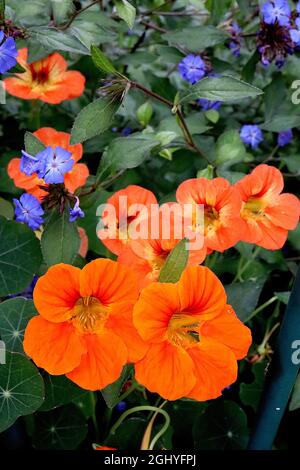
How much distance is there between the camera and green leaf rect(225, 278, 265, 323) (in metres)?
0.84

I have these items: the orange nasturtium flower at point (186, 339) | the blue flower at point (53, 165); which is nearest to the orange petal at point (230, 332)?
the orange nasturtium flower at point (186, 339)

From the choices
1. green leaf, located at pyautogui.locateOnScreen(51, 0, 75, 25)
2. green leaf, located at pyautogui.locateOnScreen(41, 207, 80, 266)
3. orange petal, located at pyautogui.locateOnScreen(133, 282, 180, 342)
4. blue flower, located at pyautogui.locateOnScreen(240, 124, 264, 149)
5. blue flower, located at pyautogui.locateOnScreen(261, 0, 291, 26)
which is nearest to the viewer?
orange petal, located at pyautogui.locateOnScreen(133, 282, 180, 342)

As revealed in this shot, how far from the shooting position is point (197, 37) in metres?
1.01

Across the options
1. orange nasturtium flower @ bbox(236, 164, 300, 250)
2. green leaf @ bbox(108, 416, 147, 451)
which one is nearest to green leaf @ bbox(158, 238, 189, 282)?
orange nasturtium flower @ bbox(236, 164, 300, 250)

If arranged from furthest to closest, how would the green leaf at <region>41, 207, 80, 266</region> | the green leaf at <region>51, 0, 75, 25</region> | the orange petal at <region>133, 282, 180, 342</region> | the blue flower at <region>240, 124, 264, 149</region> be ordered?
1. the blue flower at <region>240, 124, 264, 149</region>
2. the green leaf at <region>51, 0, 75, 25</region>
3. the green leaf at <region>41, 207, 80, 266</region>
4. the orange petal at <region>133, 282, 180, 342</region>

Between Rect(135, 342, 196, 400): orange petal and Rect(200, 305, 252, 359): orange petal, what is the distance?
1.6 inches

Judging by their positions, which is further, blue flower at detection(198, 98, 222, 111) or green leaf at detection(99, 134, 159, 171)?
blue flower at detection(198, 98, 222, 111)

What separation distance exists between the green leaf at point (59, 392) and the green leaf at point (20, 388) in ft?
0.23

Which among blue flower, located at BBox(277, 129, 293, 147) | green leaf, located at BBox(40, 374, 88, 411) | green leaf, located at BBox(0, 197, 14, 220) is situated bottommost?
green leaf, located at BBox(40, 374, 88, 411)

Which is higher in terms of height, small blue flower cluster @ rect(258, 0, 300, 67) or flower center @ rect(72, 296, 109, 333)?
small blue flower cluster @ rect(258, 0, 300, 67)

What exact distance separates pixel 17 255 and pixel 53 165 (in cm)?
15

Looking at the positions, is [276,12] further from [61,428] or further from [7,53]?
[61,428]

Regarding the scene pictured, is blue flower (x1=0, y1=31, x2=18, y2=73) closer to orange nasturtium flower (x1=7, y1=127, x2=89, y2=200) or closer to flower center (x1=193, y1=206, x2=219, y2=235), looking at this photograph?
orange nasturtium flower (x1=7, y1=127, x2=89, y2=200)

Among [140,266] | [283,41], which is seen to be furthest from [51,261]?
[283,41]
